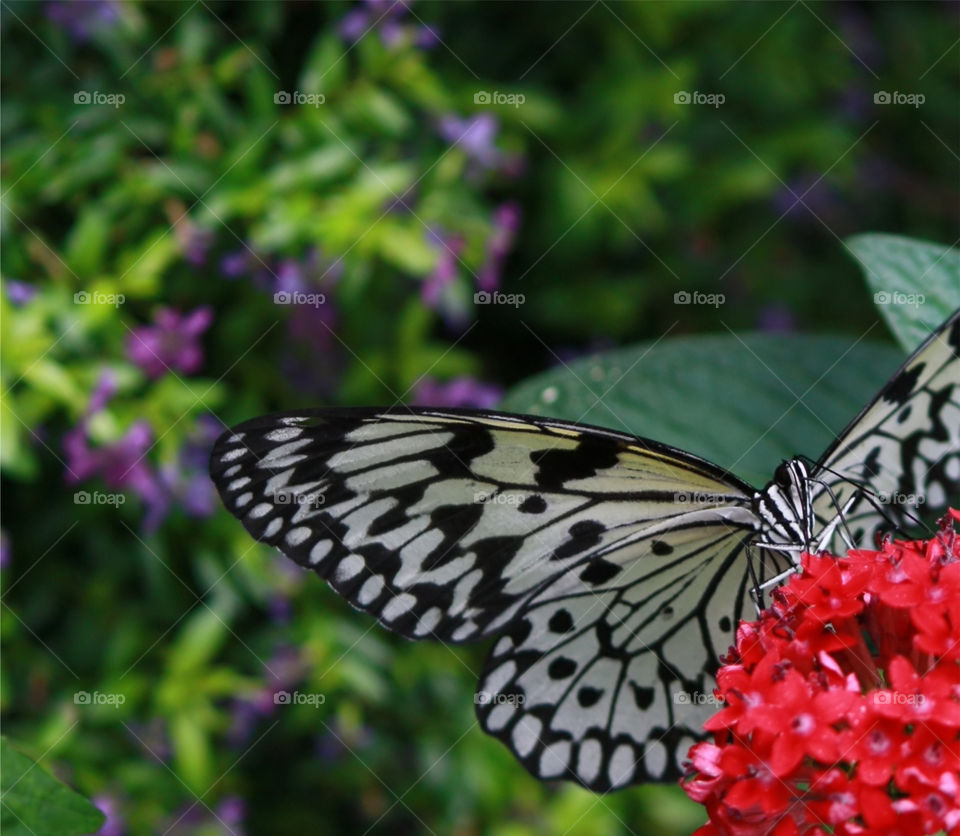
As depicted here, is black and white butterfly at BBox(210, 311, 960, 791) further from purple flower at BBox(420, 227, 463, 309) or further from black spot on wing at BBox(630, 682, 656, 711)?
purple flower at BBox(420, 227, 463, 309)

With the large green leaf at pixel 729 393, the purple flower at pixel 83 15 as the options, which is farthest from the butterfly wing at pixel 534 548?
the purple flower at pixel 83 15

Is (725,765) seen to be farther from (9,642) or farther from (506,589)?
(9,642)

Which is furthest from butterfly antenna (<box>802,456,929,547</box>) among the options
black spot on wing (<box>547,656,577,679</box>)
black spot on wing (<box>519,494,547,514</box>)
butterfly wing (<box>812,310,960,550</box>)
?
black spot on wing (<box>547,656,577,679</box>)

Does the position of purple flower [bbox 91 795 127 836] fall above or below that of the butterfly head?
below

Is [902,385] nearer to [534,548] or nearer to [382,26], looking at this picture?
[534,548]

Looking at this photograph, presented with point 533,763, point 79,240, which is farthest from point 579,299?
point 533,763

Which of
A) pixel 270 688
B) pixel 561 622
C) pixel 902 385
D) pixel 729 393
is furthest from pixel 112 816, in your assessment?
pixel 902 385
